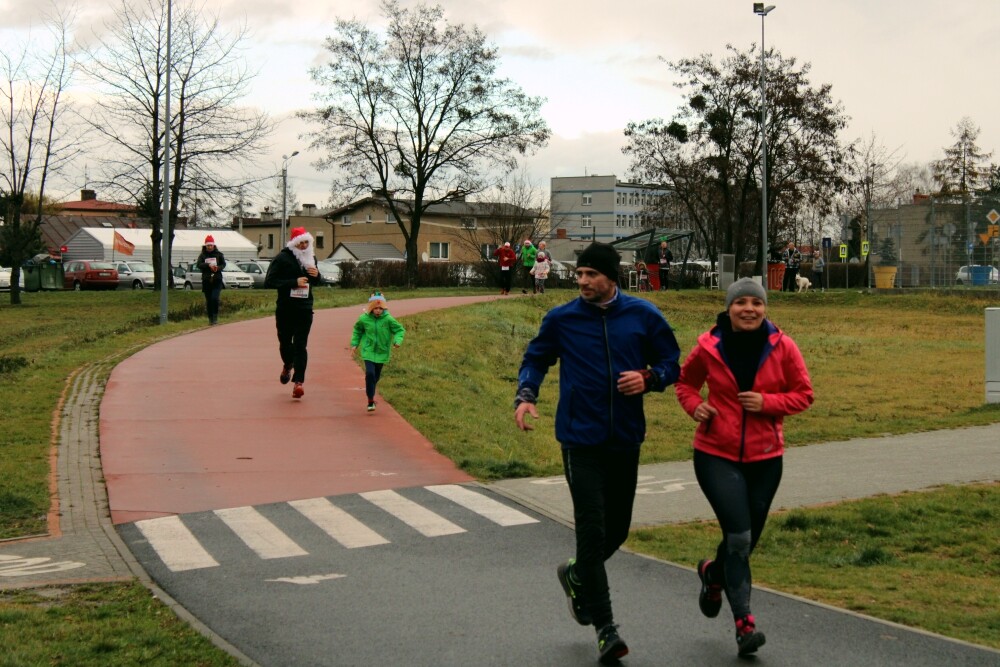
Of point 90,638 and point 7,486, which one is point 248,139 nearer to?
point 7,486

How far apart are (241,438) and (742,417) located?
757cm

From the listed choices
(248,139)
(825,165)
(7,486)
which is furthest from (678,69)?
(7,486)

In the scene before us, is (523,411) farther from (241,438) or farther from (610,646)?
(241,438)

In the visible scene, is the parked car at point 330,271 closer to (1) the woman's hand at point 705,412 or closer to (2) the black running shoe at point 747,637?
(1) the woman's hand at point 705,412

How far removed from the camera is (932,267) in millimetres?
43312

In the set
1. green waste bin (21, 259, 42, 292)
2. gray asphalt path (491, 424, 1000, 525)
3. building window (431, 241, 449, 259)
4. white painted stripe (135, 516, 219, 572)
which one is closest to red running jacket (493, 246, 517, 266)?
gray asphalt path (491, 424, 1000, 525)

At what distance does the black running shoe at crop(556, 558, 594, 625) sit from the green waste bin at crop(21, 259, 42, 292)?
52589mm

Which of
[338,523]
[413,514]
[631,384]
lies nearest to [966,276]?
[413,514]

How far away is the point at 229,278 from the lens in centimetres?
6125

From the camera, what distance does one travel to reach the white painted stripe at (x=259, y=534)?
7.74 m

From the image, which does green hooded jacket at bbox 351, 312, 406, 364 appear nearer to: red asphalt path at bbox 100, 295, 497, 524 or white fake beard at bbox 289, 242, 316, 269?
red asphalt path at bbox 100, 295, 497, 524

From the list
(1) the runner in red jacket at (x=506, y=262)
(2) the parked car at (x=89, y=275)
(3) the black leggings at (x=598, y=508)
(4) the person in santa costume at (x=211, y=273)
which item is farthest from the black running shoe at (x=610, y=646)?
(2) the parked car at (x=89, y=275)

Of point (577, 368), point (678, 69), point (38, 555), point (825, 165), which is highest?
point (678, 69)

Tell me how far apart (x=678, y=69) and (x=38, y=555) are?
158 feet
